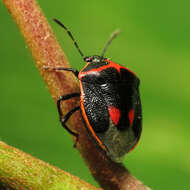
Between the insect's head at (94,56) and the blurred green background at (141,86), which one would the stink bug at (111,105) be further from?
the blurred green background at (141,86)

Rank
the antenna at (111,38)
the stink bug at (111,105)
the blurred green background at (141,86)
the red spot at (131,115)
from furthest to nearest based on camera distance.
→ the antenna at (111,38) → the blurred green background at (141,86) → the red spot at (131,115) → the stink bug at (111,105)

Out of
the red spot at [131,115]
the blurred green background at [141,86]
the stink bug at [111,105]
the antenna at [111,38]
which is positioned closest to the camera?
the stink bug at [111,105]

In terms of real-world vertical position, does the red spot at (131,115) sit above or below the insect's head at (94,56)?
below

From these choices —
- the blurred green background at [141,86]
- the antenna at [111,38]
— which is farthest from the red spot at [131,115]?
the antenna at [111,38]

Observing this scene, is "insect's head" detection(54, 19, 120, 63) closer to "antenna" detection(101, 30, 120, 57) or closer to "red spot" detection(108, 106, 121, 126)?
"antenna" detection(101, 30, 120, 57)

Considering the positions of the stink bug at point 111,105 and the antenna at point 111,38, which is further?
the antenna at point 111,38

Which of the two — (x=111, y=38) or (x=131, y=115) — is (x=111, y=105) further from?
(x=111, y=38)

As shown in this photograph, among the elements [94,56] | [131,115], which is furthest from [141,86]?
[131,115]
